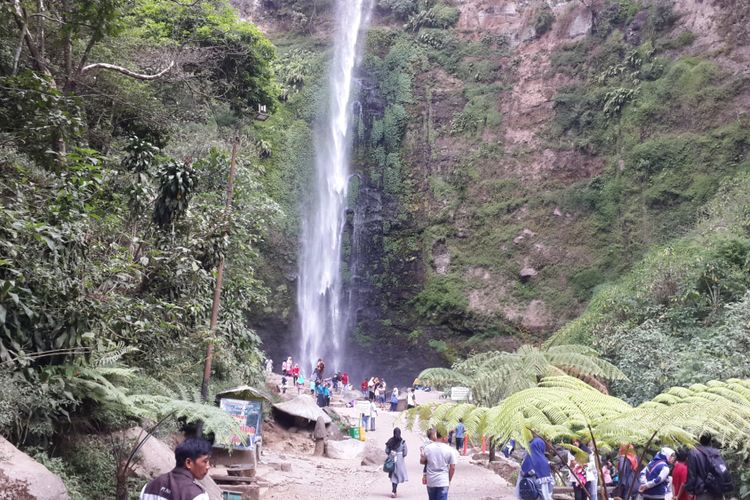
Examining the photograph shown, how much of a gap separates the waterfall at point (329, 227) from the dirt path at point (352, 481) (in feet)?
53.2

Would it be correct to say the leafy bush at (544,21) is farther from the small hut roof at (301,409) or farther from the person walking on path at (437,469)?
the person walking on path at (437,469)

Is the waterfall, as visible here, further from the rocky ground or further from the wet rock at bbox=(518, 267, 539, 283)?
the rocky ground

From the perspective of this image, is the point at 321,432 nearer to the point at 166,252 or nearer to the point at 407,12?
the point at 166,252

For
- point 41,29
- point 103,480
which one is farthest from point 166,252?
point 41,29

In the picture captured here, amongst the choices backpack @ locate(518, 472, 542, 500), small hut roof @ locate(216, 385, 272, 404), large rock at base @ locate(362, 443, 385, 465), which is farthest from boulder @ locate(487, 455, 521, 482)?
backpack @ locate(518, 472, 542, 500)

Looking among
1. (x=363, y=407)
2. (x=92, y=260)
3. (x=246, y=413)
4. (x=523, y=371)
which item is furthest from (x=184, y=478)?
(x=363, y=407)

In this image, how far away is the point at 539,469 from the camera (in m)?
6.03

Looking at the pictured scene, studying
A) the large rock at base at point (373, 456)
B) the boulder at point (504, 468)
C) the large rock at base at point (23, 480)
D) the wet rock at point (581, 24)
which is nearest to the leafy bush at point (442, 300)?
the wet rock at point (581, 24)

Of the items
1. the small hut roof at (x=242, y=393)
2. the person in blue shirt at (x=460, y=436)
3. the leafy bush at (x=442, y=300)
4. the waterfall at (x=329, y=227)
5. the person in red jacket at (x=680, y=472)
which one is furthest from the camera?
the waterfall at (x=329, y=227)

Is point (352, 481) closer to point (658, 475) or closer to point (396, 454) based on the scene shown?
point (396, 454)

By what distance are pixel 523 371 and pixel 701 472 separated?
612cm

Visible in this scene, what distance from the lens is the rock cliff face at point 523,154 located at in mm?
26328

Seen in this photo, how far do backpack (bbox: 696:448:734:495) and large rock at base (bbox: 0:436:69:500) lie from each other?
552 centimetres

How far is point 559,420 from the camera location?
497 centimetres
